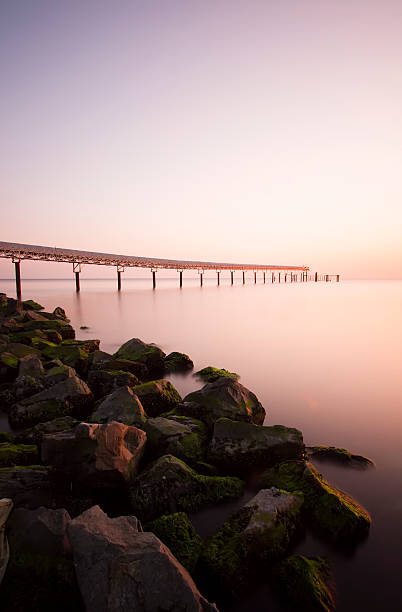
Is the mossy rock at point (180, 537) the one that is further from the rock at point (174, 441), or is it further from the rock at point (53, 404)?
the rock at point (53, 404)

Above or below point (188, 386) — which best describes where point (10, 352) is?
above

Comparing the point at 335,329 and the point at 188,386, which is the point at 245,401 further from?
the point at 335,329

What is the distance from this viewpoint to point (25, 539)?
10.4 ft

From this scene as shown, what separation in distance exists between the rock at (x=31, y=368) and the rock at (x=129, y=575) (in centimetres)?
655

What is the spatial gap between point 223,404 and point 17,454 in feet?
12.6

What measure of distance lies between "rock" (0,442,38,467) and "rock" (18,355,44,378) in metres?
3.43

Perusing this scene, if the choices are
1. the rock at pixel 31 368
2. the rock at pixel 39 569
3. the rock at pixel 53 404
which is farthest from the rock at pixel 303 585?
the rock at pixel 31 368

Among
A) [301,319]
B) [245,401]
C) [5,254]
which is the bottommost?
[301,319]

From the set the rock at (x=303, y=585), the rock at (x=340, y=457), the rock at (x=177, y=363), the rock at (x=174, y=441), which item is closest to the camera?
the rock at (x=303, y=585)

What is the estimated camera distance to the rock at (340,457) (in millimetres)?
6035

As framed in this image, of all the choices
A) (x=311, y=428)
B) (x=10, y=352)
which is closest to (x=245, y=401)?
(x=311, y=428)

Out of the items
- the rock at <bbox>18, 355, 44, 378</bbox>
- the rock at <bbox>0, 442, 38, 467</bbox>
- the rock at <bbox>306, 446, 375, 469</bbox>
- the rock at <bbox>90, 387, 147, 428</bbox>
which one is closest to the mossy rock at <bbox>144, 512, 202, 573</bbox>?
the rock at <bbox>90, 387, 147, 428</bbox>

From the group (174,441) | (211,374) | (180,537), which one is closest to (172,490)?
(180,537)

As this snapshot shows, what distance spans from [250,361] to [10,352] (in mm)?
9523
